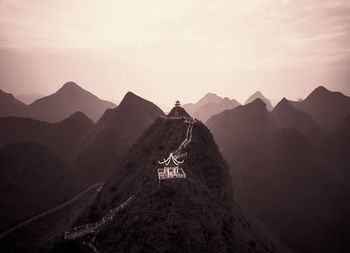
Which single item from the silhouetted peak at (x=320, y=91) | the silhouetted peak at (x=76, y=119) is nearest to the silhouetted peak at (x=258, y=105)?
the silhouetted peak at (x=320, y=91)

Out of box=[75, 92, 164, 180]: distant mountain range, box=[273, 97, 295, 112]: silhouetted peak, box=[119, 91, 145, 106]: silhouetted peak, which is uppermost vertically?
box=[119, 91, 145, 106]: silhouetted peak

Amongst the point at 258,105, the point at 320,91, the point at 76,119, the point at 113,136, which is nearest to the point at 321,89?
the point at 320,91

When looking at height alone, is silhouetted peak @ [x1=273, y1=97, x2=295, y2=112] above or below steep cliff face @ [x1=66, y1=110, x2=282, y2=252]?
above

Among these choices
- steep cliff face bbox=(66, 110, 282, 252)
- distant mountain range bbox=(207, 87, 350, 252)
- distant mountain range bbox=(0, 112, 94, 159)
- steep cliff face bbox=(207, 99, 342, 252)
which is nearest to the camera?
steep cliff face bbox=(66, 110, 282, 252)

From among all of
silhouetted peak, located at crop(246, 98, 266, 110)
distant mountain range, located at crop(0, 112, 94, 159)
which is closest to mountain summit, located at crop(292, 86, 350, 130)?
silhouetted peak, located at crop(246, 98, 266, 110)

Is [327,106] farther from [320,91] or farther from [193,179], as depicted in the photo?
[193,179]

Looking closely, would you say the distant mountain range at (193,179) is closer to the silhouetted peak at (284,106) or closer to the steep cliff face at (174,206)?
the steep cliff face at (174,206)

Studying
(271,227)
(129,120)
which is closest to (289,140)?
(271,227)

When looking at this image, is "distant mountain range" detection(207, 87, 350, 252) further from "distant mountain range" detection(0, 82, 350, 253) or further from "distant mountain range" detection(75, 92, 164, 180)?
"distant mountain range" detection(75, 92, 164, 180)

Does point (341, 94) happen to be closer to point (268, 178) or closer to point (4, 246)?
point (268, 178)
